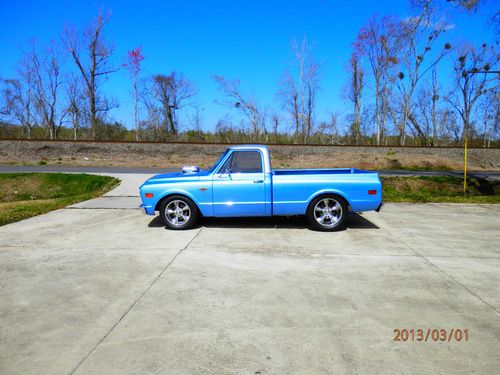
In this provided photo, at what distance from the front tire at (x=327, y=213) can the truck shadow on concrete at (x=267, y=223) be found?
1.10ft

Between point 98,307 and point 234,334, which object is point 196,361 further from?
point 98,307

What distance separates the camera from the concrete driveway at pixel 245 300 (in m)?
2.84

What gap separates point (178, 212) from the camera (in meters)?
7.14

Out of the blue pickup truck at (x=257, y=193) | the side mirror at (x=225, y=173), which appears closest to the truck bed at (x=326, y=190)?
the blue pickup truck at (x=257, y=193)

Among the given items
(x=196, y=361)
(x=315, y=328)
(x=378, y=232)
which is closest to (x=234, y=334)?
(x=196, y=361)

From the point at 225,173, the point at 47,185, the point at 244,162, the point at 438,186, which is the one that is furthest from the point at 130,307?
the point at 438,186

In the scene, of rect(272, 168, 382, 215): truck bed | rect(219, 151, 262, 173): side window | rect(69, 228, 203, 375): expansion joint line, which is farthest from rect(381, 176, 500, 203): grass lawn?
rect(69, 228, 203, 375): expansion joint line

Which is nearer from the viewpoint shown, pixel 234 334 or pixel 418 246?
pixel 234 334

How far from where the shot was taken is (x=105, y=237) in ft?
21.5

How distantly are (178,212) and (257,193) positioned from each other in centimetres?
170

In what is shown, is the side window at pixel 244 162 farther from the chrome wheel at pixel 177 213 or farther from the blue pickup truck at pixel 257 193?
the chrome wheel at pixel 177 213

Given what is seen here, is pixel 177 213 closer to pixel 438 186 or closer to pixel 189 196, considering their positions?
pixel 189 196

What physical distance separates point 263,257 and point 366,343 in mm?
2470
